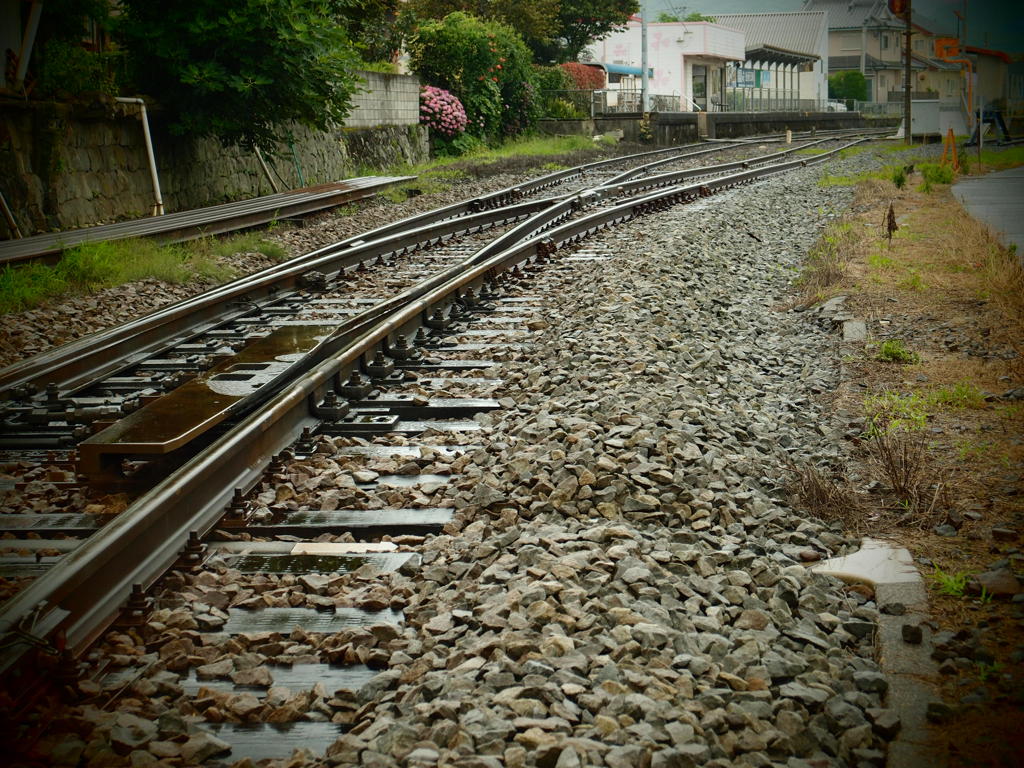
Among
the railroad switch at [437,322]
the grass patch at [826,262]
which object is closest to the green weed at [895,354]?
the grass patch at [826,262]

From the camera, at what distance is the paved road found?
37.9 ft

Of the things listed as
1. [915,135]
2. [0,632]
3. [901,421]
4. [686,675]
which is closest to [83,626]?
[0,632]

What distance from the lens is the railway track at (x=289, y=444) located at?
3342 millimetres

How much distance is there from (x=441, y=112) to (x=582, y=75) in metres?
16.3

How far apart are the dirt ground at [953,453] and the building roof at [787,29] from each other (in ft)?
217

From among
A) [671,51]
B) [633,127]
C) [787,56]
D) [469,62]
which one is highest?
[787,56]

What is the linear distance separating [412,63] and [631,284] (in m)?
23.2

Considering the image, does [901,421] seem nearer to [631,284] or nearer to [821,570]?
[821,570]

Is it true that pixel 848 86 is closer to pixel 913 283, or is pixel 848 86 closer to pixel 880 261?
pixel 880 261

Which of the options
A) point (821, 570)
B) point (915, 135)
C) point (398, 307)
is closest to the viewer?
point (821, 570)

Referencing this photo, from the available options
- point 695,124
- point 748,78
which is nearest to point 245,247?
point 695,124

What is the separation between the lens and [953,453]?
5.06m

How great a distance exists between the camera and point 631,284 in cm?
835

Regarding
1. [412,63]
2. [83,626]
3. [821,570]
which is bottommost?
[821,570]
